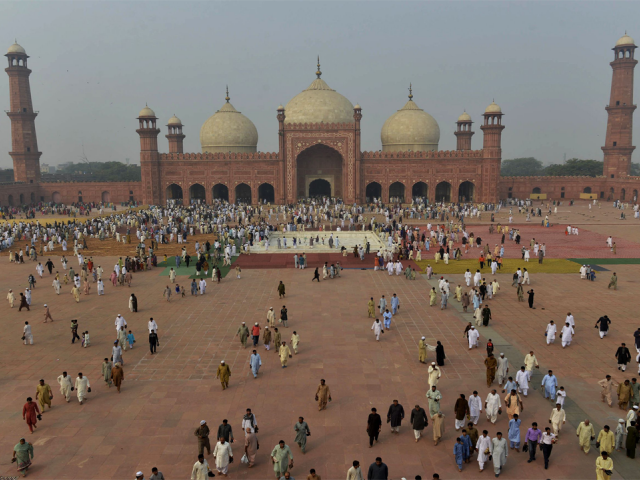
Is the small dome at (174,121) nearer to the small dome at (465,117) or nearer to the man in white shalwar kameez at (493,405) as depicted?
the small dome at (465,117)

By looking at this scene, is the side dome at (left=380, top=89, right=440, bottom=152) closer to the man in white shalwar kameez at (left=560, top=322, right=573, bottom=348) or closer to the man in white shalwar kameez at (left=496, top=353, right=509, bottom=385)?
the man in white shalwar kameez at (left=560, top=322, right=573, bottom=348)

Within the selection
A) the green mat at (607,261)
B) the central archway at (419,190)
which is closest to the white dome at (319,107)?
the central archway at (419,190)

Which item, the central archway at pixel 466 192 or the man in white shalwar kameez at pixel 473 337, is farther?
the central archway at pixel 466 192

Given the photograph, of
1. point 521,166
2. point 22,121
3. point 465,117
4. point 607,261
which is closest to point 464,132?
point 465,117

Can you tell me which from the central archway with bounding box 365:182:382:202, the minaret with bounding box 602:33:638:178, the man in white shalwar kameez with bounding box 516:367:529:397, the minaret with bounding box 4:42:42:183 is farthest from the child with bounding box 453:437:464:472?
the minaret with bounding box 4:42:42:183

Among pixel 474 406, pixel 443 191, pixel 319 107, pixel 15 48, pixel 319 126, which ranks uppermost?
pixel 15 48

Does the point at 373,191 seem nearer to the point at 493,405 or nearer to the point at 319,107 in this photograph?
the point at 319,107
